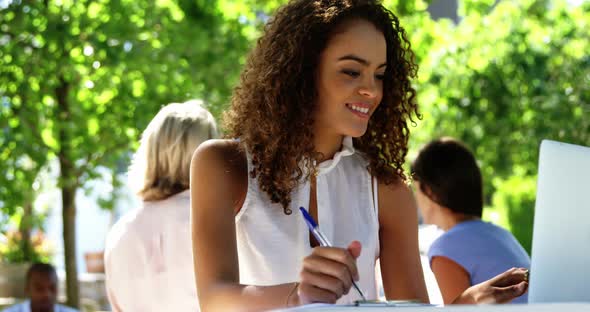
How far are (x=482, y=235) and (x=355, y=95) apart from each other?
1566mm

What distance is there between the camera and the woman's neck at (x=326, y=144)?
220 centimetres

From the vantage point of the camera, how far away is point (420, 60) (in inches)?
388

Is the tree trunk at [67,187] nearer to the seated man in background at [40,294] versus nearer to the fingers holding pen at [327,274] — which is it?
the seated man in background at [40,294]

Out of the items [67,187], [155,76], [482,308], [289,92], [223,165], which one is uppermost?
[155,76]

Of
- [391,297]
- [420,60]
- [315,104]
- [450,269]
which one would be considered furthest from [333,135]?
[420,60]

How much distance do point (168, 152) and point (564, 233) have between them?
7.05ft

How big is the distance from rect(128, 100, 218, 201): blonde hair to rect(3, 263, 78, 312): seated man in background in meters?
2.40

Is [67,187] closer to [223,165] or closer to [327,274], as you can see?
[223,165]

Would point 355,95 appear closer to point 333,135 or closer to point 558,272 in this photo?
point 333,135

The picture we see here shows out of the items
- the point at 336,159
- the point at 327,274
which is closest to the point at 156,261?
the point at 336,159

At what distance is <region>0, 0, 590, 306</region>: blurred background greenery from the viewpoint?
23.1ft

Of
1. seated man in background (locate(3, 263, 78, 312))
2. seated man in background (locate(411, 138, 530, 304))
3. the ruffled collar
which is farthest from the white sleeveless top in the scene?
seated man in background (locate(3, 263, 78, 312))

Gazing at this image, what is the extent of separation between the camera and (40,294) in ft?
19.0

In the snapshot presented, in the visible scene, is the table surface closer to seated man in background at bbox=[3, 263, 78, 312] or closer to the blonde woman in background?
the blonde woman in background
